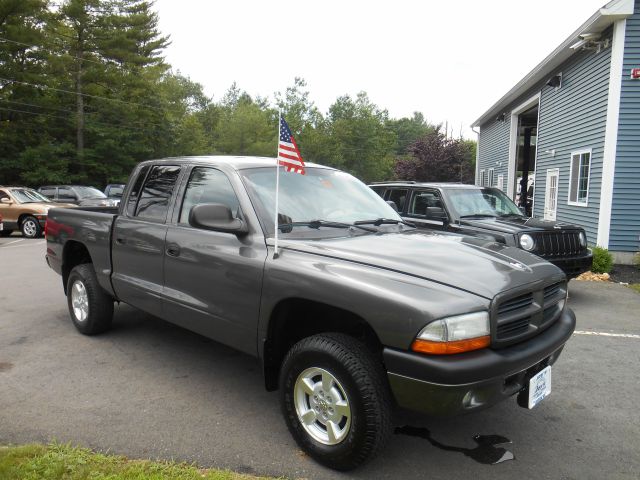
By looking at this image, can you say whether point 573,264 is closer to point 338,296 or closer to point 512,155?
point 338,296

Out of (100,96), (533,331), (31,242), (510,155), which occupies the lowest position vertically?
(31,242)

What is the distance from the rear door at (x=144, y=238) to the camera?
163 inches

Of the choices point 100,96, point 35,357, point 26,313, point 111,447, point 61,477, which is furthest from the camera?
point 100,96

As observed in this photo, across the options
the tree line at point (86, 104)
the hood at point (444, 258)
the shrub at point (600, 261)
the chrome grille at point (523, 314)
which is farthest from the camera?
the tree line at point (86, 104)

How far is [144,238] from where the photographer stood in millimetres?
4266

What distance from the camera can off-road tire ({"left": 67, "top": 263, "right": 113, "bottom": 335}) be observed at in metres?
5.06

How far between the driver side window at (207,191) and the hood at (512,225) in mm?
4412

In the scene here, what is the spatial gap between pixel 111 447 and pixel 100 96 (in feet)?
112

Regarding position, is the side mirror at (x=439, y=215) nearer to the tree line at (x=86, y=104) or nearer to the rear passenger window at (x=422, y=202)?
the rear passenger window at (x=422, y=202)

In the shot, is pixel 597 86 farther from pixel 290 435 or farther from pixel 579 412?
pixel 290 435

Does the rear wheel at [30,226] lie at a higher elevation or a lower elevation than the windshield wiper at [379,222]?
lower

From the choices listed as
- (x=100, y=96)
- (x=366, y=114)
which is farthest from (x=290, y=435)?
(x=366, y=114)

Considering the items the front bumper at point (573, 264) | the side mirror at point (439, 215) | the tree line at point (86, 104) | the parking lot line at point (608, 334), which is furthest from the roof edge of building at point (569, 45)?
the tree line at point (86, 104)

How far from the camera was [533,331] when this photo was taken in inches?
113
